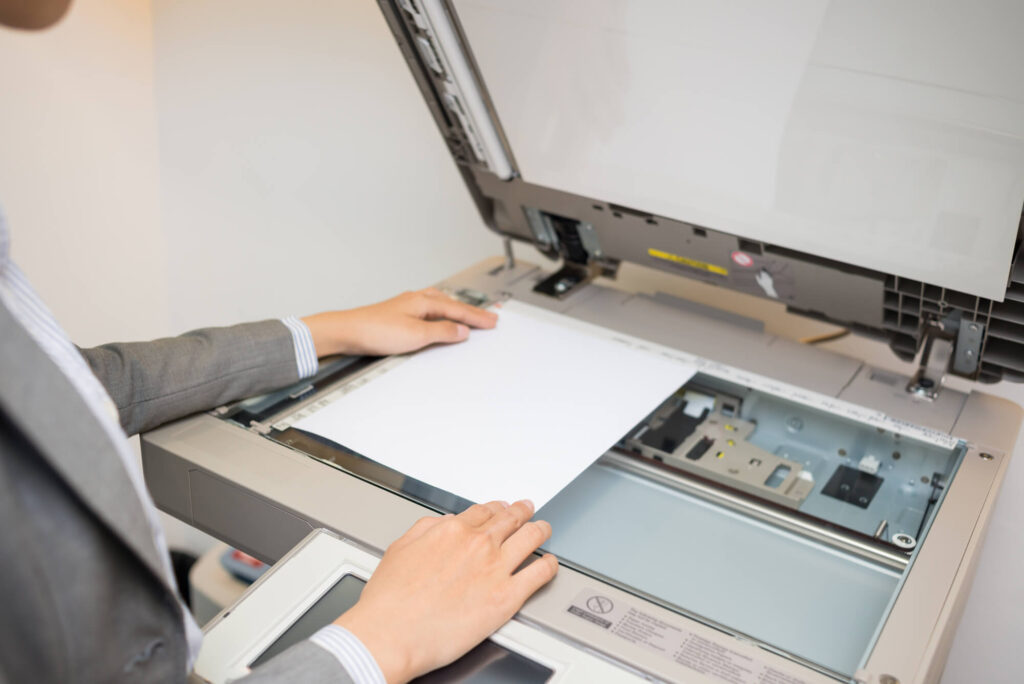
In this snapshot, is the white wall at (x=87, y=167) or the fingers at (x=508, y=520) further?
the white wall at (x=87, y=167)

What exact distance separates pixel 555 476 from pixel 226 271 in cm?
156

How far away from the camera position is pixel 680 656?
0.86 meters

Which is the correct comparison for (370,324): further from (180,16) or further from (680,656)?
(180,16)

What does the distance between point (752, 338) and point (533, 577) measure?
699 mm

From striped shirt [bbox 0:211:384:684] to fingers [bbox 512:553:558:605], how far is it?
6.4 inches

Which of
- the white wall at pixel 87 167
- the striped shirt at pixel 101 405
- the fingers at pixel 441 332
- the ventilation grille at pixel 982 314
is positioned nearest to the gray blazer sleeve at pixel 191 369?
the fingers at pixel 441 332

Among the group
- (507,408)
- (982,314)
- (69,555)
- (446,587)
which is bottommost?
(69,555)

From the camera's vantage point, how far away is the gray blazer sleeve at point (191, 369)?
1.11 m

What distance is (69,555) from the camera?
67 centimetres

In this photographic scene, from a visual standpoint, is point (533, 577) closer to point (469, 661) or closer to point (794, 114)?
point (469, 661)

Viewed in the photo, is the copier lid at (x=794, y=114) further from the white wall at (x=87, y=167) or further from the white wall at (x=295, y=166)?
the white wall at (x=87, y=167)

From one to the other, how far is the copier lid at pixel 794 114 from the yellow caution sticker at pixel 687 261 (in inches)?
4.2

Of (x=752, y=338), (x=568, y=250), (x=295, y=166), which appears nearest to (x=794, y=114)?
(x=752, y=338)

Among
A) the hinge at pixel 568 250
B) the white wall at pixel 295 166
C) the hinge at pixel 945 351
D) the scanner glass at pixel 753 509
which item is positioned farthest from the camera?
the white wall at pixel 295 166
